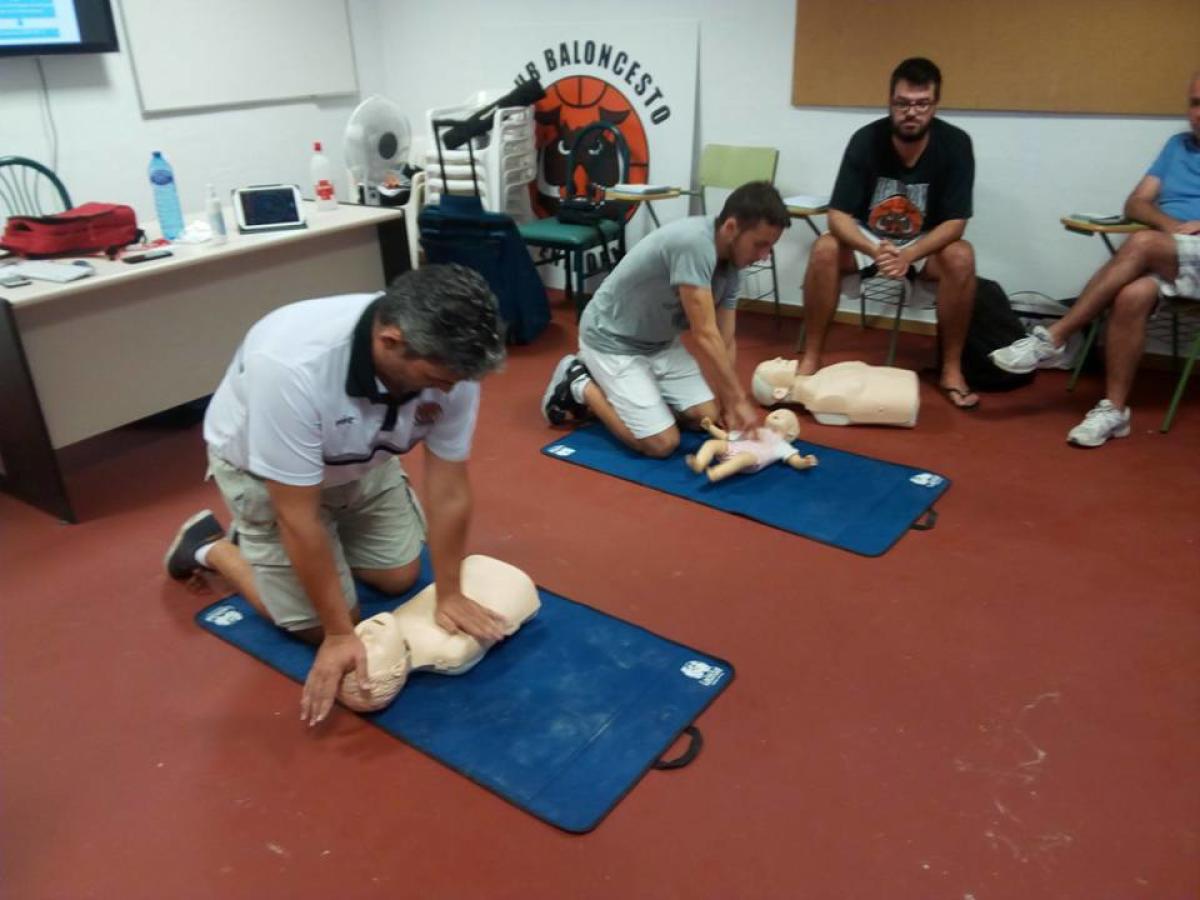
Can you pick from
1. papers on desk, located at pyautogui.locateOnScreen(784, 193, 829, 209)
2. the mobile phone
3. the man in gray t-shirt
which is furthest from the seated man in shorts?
the mobile phone

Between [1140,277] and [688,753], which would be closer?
[688,753]

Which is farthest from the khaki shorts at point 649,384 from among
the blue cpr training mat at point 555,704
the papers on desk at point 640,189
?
the papers on desk at point 640,189

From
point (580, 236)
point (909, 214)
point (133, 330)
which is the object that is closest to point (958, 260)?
point (909, 214)

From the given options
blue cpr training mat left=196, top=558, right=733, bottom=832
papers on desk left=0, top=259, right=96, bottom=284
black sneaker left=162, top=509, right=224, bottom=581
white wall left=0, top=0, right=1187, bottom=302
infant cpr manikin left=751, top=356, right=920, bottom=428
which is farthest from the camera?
white wall left=0, top=0, right=1187, bottom=302

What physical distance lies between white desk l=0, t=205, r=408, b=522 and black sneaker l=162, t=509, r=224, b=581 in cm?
54

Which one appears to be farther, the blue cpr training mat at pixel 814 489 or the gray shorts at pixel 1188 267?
the gray shorts at pixel 1188 267

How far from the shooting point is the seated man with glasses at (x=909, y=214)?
3.22 metres

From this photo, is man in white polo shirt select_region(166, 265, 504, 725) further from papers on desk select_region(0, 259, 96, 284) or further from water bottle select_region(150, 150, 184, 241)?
water bottle select_region(150, 150, 184, 241)

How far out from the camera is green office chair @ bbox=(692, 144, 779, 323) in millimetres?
4062

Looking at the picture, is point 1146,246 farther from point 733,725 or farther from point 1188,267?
point 733,725

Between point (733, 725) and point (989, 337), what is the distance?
2204 millimetres

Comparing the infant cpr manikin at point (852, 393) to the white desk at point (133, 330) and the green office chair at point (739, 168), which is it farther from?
the white desk at point (133, 330)

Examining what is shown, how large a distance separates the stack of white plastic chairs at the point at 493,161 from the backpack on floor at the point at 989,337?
2.33 meters

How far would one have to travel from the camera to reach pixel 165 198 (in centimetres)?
289
